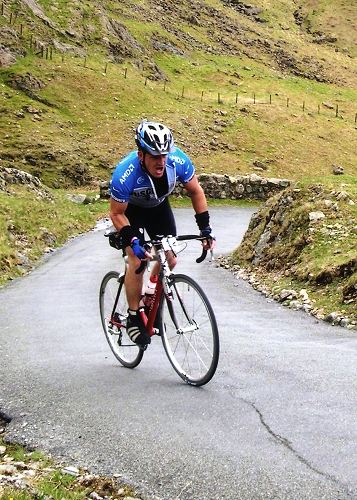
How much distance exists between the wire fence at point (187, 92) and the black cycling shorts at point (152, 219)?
151 ft

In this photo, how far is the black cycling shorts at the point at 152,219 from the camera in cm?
632

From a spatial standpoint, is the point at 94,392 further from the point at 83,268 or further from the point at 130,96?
the point at 130,96

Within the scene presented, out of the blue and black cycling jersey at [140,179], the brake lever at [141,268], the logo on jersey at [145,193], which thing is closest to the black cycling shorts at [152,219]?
the blue and black cycling jersey at [140,179]

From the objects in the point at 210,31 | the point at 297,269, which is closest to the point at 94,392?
the point at 297,269

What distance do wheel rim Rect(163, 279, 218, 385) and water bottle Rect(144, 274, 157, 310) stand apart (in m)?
0.19

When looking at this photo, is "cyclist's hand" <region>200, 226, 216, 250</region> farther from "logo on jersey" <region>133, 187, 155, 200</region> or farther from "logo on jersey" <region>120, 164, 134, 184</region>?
"logo on jersey" <region>120, 164, 134, 184</region>

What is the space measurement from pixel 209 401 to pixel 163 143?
2567 millimetres

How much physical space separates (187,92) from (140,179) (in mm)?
51407

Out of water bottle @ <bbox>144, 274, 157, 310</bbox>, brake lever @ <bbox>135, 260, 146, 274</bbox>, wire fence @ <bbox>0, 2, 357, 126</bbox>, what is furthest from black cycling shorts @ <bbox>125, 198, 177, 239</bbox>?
wire fence @ <bbox>0, 2, 357, 126</bbox>

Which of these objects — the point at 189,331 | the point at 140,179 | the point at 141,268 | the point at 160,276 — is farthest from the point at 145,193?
the point at 189,331

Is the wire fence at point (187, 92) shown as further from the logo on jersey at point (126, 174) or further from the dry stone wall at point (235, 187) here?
the logo on jersey at point (126, 174)

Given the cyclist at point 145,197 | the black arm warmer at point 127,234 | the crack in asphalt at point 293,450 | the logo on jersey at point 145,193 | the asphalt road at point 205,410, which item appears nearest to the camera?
the crack in asphalt at point 293,450

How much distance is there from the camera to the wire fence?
4978 centimetres

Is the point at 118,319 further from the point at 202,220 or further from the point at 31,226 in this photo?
the point at 31,226
